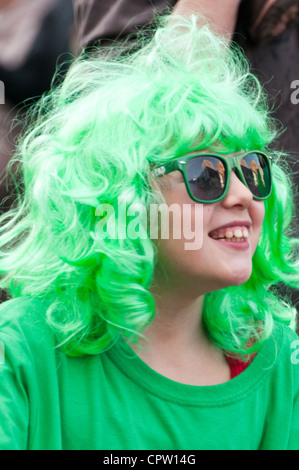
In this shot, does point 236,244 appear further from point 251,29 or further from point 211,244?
point 251,29

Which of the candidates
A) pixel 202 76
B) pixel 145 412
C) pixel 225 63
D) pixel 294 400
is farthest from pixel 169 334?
pixel 225 63

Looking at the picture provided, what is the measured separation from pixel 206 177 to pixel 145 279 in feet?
0.85

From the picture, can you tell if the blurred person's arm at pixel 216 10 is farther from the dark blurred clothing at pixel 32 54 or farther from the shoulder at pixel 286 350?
the shoulder at pixel 286 350

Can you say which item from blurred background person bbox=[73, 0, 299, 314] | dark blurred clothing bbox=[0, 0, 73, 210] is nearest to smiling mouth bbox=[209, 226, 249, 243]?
blurred background person bbox=[73, 0, 299, 314]

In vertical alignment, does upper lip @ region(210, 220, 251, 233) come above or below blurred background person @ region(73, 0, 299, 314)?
below

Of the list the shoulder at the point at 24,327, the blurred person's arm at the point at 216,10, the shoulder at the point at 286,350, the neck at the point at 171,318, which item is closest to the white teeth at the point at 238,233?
the neck at the point at 171,318

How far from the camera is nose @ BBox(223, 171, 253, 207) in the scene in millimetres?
1486

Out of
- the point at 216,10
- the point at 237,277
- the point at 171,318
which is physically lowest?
the point at 171,318

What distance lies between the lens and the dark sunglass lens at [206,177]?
1470 mm

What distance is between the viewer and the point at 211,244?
1.47 metres

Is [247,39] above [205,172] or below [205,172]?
above

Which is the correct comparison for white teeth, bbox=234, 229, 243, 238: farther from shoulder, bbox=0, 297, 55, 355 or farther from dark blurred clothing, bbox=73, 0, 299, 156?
dark blurred clothing, bbox=73, 0, 299, 156

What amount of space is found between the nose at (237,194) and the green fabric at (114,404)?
39cm

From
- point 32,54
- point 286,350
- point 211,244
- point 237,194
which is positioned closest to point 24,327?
point 211,244
